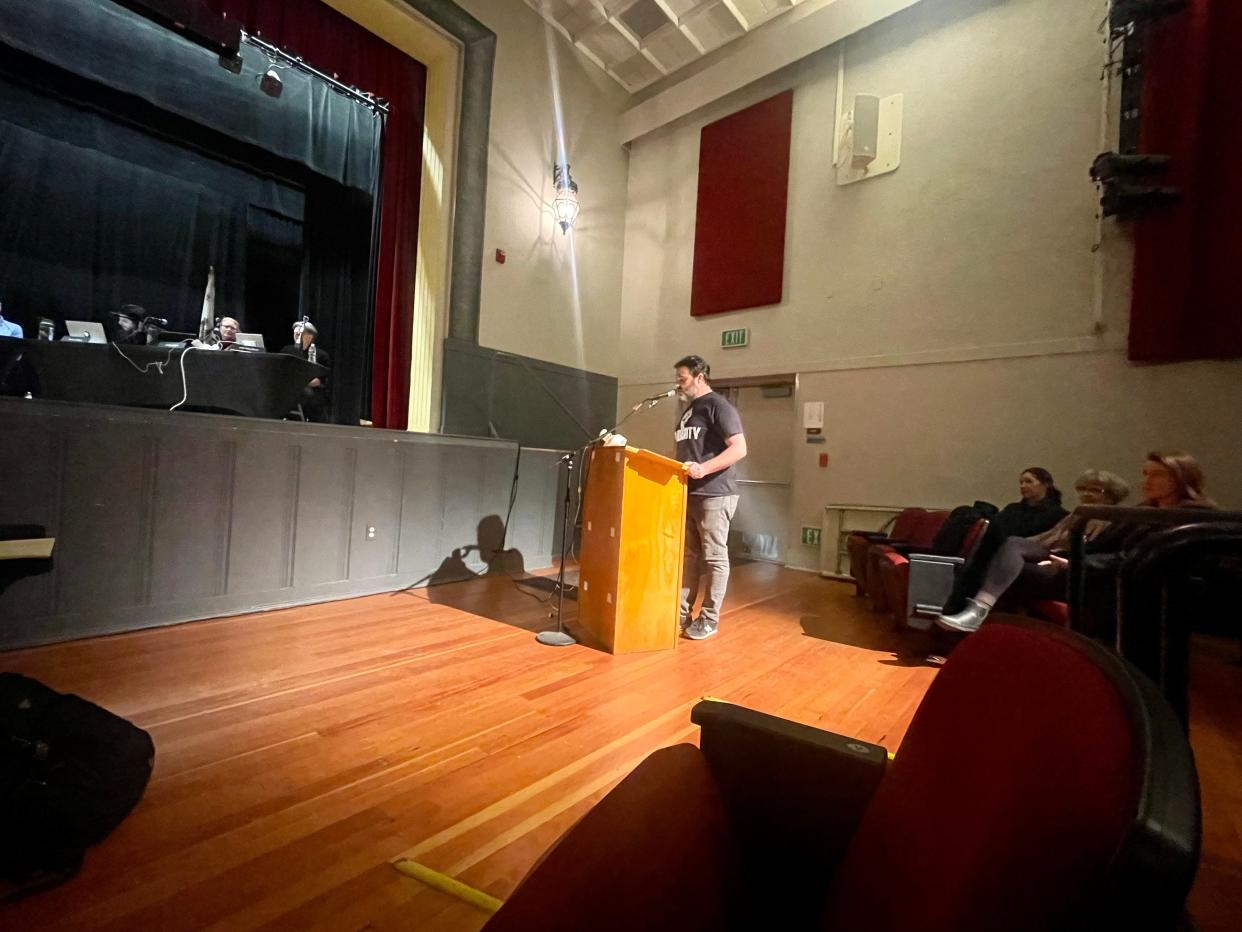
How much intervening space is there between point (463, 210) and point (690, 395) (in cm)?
330

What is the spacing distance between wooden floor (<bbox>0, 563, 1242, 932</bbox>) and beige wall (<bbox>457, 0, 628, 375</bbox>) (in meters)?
3.57

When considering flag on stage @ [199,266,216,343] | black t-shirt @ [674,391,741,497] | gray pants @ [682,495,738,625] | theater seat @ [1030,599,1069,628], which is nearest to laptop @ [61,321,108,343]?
flag on stage @ [199,266,216,343]

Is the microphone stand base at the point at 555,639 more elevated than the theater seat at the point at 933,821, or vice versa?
the theater seat at the point at 933,821

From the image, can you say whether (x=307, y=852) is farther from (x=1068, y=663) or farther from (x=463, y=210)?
(x=463, y=210)

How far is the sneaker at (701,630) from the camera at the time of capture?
3059 millimetres

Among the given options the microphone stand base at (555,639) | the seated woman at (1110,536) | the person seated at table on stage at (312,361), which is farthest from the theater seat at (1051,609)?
the person seated at table on stage at (312,361)

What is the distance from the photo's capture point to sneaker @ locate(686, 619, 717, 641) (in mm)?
3059

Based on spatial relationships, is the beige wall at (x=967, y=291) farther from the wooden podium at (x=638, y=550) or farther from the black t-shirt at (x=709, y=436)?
the wooden podium at (x=638, y=550)

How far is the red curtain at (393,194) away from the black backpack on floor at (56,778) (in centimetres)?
343

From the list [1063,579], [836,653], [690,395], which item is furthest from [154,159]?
[1063,579]

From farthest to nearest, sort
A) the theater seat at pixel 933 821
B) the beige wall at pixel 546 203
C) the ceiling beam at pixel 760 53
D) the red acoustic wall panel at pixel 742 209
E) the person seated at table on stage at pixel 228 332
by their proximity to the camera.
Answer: the red acoustic wall panel at pixel 742 209 → the beige wall at pixel 546 203 → the ceiling beam at pixel 760 53 → the person seated at table on stage at pixel 228 332 → the theater seat at pixel 933 821

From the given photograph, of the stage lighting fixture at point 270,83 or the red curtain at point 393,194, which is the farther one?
the red curtain at point 393,194

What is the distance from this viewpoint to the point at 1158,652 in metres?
0.87

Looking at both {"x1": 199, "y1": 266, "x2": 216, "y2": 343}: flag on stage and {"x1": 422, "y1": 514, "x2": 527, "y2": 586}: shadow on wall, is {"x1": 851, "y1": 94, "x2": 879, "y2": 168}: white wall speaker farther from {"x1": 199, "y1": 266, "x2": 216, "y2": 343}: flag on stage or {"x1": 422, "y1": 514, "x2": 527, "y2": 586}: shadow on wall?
{"x1": 199, "y1": 266, "x2": 216, "y2": 343}: flag on stage
